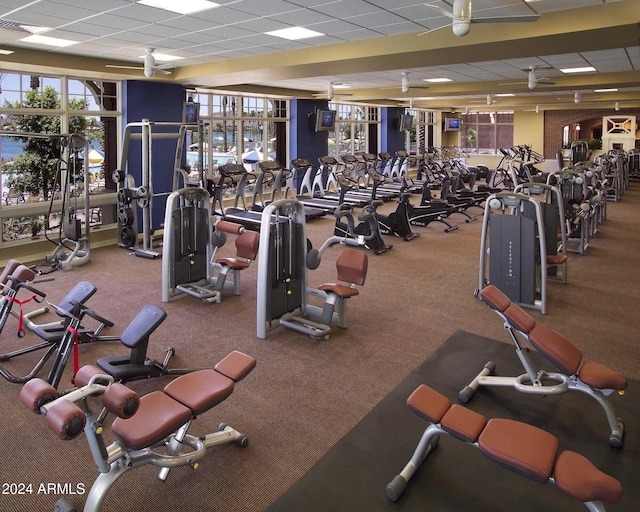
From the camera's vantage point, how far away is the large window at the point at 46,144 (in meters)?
6.47

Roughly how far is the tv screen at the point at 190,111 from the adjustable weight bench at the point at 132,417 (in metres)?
6.47

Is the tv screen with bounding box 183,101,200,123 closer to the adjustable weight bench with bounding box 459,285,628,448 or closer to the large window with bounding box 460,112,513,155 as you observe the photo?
the adjustable weight bench with bounding box 459,285,628,448

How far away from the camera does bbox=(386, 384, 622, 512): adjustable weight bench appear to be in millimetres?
1893

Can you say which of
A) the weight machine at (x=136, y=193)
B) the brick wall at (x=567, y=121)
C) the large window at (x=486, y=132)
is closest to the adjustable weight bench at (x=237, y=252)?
the weight machine at (x=136, y=193)

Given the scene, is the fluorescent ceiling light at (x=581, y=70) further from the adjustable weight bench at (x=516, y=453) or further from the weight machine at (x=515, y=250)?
the adjustable weight bench at (x=516, y=453)

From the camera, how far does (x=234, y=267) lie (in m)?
5.02

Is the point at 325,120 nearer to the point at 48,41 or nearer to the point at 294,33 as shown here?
the point at 294,33

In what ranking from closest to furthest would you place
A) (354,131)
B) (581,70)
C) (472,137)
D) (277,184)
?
1. (581,70)
2. (277,184)
3. (354,131)
4. (472,137)

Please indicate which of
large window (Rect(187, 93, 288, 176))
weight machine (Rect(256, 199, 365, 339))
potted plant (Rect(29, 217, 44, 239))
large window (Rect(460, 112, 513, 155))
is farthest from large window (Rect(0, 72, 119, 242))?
large window (Rect(460, 112, 513, 155))

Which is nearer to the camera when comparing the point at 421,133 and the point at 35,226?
the point at 35,226

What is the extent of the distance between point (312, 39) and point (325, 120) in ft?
20.9

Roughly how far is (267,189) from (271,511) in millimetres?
9646

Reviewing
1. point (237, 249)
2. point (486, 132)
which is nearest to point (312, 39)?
point (237, 249)

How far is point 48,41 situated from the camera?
5.60m
